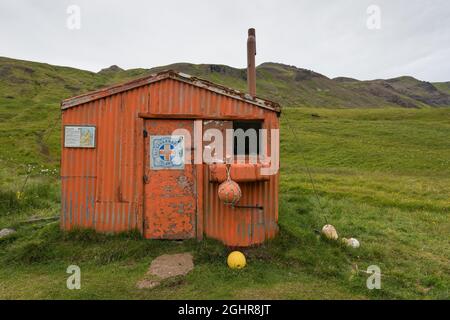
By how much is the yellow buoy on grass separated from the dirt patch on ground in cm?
77

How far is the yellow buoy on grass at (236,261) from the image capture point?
627 centimetres

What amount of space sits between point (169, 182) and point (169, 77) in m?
2.49

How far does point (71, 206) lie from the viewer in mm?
7363

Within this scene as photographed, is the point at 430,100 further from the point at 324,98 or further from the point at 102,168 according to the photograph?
the point at 102,168

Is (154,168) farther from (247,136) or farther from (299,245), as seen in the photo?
(299,245)

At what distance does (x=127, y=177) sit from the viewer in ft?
24.1

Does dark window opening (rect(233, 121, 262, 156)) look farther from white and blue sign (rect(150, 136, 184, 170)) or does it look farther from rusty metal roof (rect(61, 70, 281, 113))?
white and blue sign (rect(150, 136, 184, 170))

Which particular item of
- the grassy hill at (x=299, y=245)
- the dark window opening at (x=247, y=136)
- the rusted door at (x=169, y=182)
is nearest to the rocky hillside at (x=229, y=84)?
the grassy hill at (x=299, y=245)

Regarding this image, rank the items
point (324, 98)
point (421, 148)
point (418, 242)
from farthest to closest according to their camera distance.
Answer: point (324, 98) < point (421, 148) < point (418, 242)

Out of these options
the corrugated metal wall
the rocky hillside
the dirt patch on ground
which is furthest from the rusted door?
the rocky hillside

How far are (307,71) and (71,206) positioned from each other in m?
178

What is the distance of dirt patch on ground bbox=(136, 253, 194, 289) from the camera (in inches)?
226
